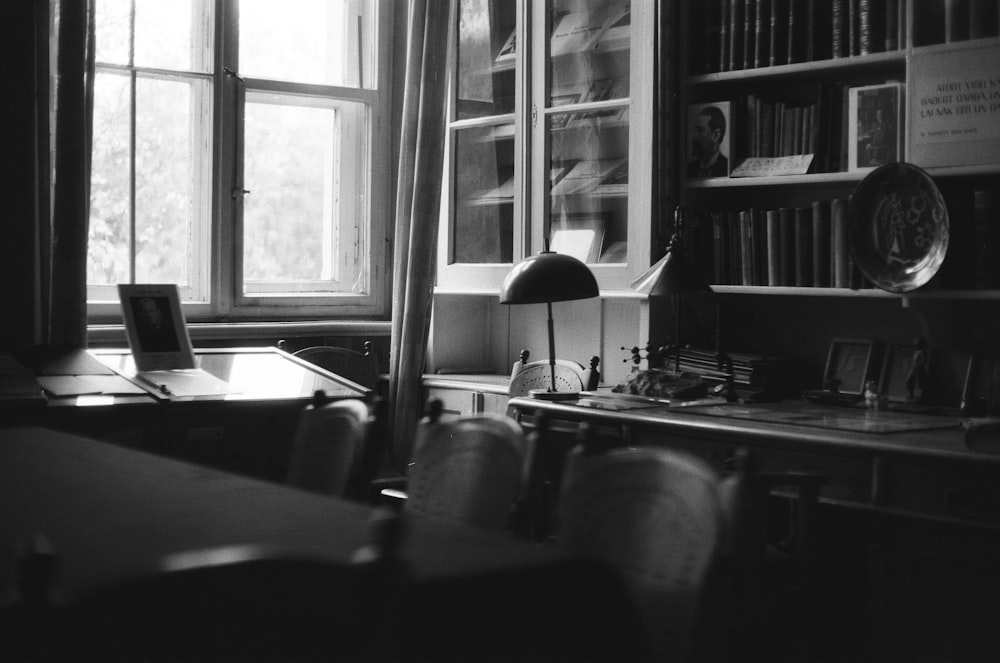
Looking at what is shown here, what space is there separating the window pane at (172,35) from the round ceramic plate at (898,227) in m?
2.68

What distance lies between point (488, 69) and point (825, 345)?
177 cm

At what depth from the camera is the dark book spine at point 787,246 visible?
3594 mm

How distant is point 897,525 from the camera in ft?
9.00

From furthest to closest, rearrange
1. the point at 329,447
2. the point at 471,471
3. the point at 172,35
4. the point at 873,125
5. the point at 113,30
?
the point at 172,35, the point at 113,30, the point at 873,125, the point at 329,447, the point at 471,471

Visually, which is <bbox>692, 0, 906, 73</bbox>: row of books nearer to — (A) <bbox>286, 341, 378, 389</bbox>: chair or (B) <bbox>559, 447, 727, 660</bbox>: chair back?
(A) <bbox>286, 341, 378, 389</bbox>: chair

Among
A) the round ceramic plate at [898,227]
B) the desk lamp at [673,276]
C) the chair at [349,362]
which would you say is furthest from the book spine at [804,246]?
the chair at [349,362]

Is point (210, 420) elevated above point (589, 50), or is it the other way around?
point (589, 50)

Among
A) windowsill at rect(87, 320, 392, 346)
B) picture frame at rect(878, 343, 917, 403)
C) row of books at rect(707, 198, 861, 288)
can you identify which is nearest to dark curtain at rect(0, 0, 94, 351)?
windowsill at rect(87, 320, 392, 346)

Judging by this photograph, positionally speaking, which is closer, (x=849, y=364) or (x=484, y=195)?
(x=849, y=364)

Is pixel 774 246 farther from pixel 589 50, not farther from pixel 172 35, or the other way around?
pixel 172 35

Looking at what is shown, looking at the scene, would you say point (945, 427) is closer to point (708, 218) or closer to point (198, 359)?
point (708, 218)

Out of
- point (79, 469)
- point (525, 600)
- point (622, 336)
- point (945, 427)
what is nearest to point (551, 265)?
point (622, 336)

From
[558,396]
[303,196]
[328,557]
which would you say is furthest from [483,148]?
[328,557]

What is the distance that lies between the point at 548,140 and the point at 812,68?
1.11 metres
